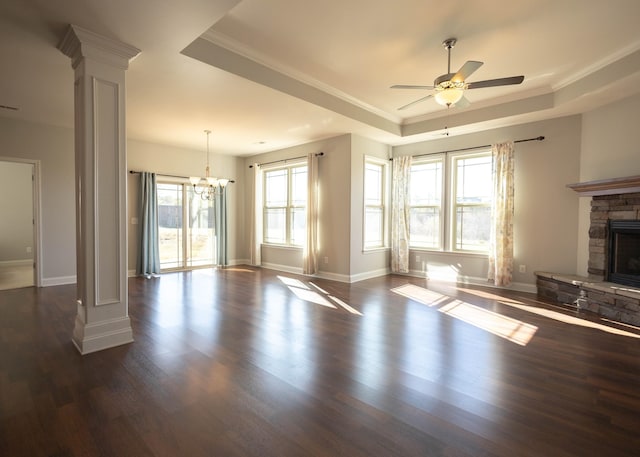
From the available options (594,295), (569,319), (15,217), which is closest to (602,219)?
(594,295)

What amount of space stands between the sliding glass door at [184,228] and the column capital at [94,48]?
4.44 meters

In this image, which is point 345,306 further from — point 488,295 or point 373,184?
point 373,184

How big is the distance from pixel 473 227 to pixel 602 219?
191 centimetres

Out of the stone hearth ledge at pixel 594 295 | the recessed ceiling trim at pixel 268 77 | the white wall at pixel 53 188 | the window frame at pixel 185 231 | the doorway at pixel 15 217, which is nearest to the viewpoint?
the recessed ceiling trim at pixel 268 77

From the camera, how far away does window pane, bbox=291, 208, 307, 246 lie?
736 cm

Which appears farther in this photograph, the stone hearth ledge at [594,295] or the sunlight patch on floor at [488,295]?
the sunlight patch on floor at [488,295]

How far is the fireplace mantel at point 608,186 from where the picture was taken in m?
4.11

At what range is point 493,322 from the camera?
388cm

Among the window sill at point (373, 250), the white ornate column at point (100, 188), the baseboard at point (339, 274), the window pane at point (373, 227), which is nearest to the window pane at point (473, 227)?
the window sill at point (373, 250)

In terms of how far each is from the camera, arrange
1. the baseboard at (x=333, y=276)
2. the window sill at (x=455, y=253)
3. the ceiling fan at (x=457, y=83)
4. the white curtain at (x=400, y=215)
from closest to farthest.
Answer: the ceiling fan at (x=457, y=83), the window sill at (x=455, y=253), the baseboard at (x=333, y=276), the white curtain at (x=400, y=215)

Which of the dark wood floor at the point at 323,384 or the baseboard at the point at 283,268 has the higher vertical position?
the baseboard at the point at 283,268

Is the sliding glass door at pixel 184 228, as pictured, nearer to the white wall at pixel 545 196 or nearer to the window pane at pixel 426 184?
the window pane at pixel 426 184

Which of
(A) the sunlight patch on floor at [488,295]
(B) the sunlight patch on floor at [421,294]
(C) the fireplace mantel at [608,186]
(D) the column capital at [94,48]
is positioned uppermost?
(D) the column capital at [94,48]

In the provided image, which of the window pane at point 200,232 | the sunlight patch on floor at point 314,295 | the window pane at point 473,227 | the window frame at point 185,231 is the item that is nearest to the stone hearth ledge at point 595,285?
the window pane at point 473,227
